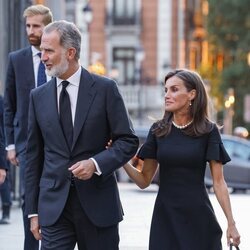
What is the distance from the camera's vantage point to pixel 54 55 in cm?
741

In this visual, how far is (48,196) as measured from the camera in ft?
24.5

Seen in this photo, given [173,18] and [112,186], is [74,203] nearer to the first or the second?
[112,186]

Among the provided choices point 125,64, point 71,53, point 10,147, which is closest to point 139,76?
point 125,64

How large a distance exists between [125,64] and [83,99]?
55.8 m

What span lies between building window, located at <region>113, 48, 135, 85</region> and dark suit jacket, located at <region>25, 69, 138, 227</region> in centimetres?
5465

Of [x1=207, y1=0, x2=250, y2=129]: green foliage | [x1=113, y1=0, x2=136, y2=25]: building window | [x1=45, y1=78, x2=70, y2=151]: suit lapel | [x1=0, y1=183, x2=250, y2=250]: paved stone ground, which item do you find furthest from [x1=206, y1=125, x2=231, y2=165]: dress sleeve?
[x1=113, y1=0, x2=136, y2=25]: building window

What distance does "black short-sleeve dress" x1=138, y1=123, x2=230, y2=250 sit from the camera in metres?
7.83

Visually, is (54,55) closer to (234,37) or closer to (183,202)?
(183,202)

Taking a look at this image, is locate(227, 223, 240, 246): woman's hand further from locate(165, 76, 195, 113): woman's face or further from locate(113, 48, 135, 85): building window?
locate(113, 48, 135, 85): building window

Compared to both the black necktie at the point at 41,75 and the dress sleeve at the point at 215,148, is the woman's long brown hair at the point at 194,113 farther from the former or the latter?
the black necktie at the point at 41,75

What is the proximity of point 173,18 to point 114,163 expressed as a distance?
57.0 metres

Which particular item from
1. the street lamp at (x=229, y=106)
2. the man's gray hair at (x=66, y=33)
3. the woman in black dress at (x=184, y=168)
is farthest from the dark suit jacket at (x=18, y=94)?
the street lamp at (x=229, y=106)

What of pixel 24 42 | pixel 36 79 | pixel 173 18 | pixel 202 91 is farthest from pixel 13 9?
pixel 173 18

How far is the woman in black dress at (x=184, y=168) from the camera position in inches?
309
